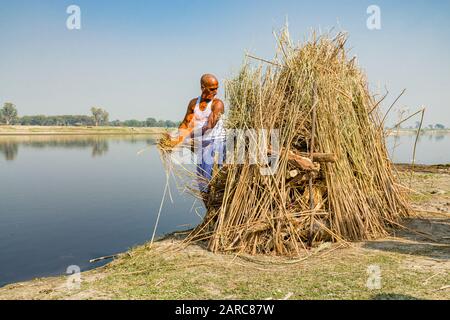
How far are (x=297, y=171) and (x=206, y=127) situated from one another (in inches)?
61.4

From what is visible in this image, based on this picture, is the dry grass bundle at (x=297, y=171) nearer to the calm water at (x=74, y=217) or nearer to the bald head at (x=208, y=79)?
the bald head at (x=208, y=79)

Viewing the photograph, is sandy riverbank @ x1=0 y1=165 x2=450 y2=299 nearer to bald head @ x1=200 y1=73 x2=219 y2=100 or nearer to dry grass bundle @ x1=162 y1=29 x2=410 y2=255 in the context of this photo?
dry grass bundle @ x1=162 y1=29 x2=410 y2=255

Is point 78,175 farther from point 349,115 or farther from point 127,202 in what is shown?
point 349,115

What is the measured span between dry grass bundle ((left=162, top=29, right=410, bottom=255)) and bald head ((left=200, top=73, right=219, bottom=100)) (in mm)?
221

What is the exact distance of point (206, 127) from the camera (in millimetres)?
6367

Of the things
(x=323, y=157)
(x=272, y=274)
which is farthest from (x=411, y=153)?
(x=272, y=274)

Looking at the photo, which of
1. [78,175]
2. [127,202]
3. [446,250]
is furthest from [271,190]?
[78,175]

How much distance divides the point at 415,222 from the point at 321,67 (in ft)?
10.8

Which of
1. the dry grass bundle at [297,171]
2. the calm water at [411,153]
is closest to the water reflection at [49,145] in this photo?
the calm water at [411,153]

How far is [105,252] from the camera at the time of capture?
9.95m

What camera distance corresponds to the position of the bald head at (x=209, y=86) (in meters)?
6.35

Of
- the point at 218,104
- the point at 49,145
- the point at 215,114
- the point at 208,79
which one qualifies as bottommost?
the point at 49,145

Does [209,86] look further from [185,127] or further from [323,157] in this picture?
→ [323,157]

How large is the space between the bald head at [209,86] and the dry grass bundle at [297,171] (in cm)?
22
